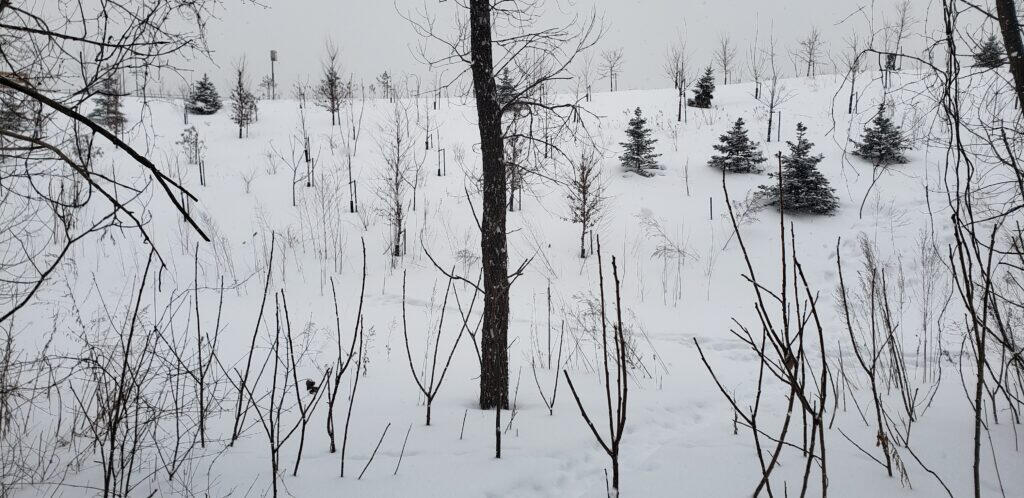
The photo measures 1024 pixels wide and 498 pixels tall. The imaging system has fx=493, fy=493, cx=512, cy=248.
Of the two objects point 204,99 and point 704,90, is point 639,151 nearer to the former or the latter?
point 704,90

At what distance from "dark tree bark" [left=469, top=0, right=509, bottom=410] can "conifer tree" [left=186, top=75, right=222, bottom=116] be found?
21.8 m

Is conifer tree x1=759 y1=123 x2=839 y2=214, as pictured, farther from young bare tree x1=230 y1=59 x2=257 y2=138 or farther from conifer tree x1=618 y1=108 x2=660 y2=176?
young bare tree x1=230 y1=59 x2=257 y2=138

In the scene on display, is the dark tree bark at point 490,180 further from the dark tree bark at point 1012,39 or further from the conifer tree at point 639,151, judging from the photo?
the conifer tree at point 639,151

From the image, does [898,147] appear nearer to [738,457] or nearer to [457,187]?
[457,187]

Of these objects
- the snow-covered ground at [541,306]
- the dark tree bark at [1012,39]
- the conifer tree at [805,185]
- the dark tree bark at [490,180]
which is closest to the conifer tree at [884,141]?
the snow-covered ground at [541,306]

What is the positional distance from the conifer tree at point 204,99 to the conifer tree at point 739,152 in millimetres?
20147

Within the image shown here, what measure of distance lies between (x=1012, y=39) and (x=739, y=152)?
1184 centimetres

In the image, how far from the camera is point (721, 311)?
27.2ft

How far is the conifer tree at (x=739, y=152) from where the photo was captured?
13.3 meters

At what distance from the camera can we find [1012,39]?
7.83 ft

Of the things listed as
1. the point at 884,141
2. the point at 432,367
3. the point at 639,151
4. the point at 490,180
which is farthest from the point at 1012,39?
the point at 884,141

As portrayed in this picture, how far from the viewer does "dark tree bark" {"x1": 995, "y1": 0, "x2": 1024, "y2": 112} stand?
2375mm

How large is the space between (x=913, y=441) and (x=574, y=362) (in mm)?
3115

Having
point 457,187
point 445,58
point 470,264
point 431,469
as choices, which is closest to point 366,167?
point 457,187
